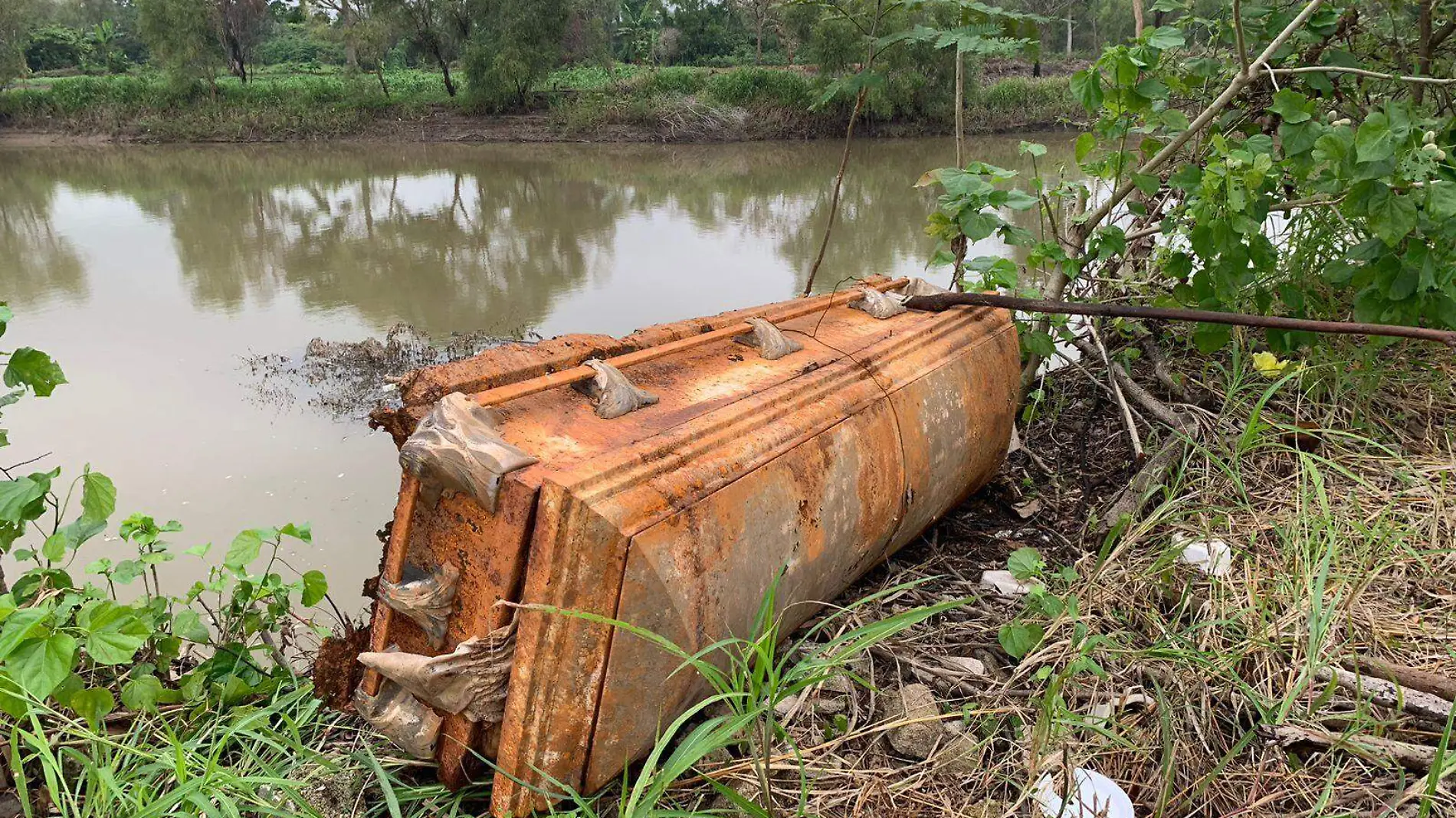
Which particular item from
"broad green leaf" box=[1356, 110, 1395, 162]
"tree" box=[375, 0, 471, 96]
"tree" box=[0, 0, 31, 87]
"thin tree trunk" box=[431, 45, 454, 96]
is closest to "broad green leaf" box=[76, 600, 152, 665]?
"broad green leaf" box=[1356, 110, 1395, 162]

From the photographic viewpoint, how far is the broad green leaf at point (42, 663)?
120 centimetres

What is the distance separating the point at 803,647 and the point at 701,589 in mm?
446

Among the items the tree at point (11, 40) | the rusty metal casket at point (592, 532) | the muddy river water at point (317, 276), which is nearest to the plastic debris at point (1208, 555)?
the rusty metal casket at point (592, 532)

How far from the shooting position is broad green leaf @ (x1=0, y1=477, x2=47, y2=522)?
1.56 m

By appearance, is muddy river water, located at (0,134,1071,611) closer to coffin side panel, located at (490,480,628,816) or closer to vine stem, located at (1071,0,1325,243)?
coffin side panel, located at (490,480,628,816)

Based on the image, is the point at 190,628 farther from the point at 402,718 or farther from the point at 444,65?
the point at 444,65

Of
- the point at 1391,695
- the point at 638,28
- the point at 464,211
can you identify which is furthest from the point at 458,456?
the point at 638,28

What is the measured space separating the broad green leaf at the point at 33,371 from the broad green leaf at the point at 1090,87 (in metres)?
2.36

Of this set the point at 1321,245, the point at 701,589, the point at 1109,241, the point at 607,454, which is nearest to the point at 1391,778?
the point at 701,589

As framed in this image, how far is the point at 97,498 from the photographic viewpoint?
1.67 m

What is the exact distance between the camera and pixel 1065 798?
4.03 feet

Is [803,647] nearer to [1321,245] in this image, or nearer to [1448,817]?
[1448,817]

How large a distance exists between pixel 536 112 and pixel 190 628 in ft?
73.4

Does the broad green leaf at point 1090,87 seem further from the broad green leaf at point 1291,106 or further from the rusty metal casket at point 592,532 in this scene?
the rusty metal casket at point 592,532
